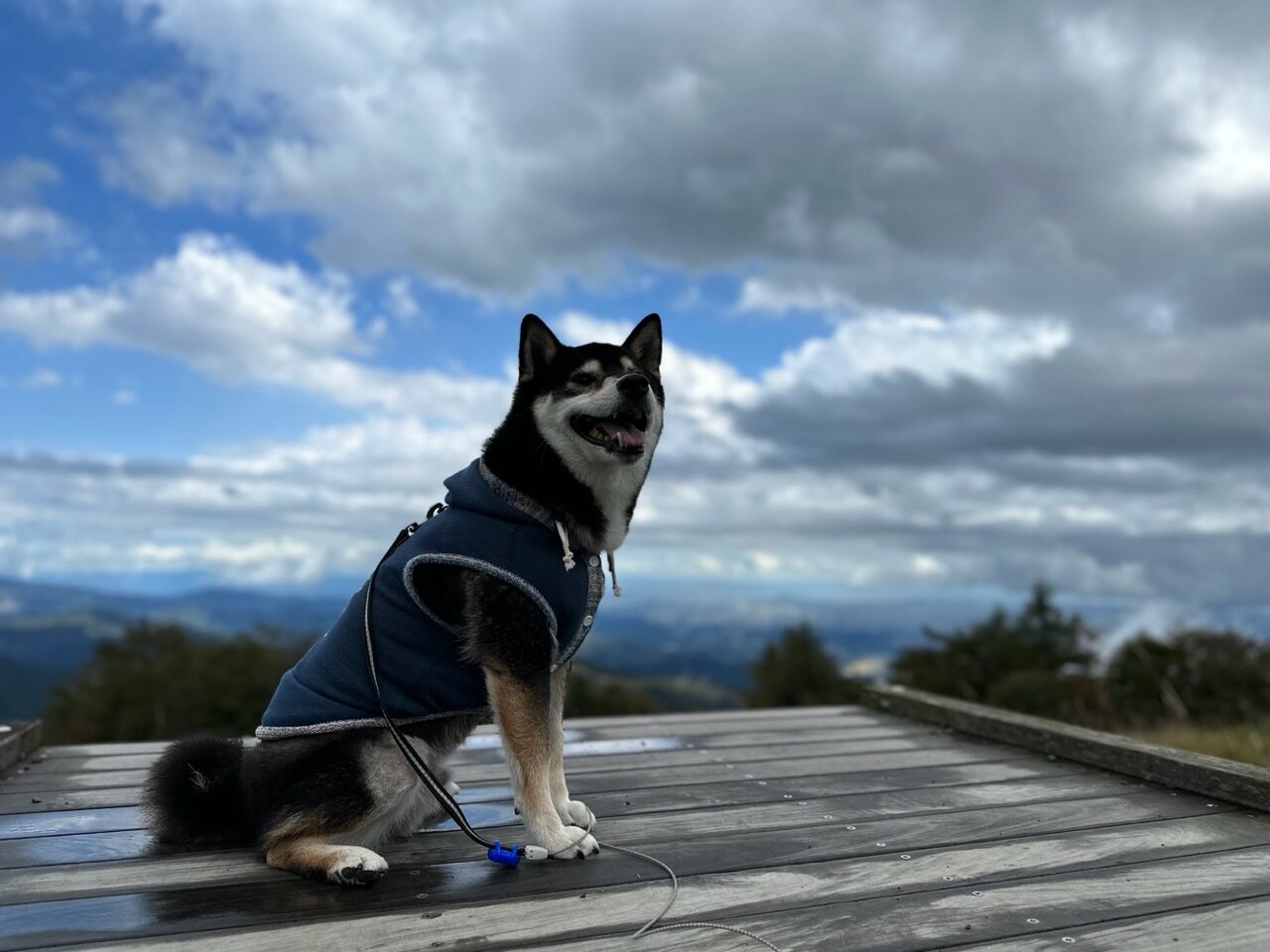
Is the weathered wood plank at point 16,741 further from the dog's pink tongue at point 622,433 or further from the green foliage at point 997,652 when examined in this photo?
the green foliage at point 997,652

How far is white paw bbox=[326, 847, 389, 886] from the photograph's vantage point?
2957 mm

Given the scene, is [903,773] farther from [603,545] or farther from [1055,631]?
[1055,631]

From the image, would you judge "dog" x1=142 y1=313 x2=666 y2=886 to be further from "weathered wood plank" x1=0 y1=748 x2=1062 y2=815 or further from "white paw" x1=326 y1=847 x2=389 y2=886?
"weathered wood plank" x1=0 y1=748 x2=1062 y2=815

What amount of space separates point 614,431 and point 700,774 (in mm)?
2072

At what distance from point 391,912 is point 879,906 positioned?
1522 mm

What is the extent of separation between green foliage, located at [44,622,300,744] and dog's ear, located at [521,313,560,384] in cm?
3202

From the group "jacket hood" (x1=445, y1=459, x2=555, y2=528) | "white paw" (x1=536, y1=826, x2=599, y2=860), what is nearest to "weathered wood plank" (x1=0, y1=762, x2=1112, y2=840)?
"white paw" (x1=536, y1=826, x2=599, y2=860)

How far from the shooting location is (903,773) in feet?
15.5

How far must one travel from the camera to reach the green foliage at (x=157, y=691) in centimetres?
3278

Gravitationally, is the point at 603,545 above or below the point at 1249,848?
above

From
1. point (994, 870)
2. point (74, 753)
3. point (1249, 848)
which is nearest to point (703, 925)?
point (994, 870)

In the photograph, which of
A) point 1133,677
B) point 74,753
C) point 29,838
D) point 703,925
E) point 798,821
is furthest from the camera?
point 1133,677

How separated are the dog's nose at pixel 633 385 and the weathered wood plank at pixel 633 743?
8.03 feet

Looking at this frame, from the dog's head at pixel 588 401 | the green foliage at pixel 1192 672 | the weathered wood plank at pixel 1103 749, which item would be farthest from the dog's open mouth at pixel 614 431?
the green foliage at pixel 1192 672
